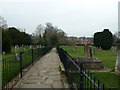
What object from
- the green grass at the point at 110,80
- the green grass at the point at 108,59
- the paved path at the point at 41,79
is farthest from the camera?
the green grass at the point at 108,59

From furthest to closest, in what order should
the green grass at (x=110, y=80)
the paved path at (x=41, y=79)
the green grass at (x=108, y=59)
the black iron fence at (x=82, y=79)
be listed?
the green grass at (x=108, y=59)
the green grass at (x=110, y=80)
the paved path at (x=41, y=79)
the black iron fence at (x=82, y=79)

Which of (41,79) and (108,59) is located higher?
(41,79)

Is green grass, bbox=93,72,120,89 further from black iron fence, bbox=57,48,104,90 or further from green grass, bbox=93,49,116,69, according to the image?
green grass, bbox=93,49,116,69

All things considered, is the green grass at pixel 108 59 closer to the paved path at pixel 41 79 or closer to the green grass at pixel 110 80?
the green grass at pixel 110 80

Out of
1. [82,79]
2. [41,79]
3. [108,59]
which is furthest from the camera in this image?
[108,59]

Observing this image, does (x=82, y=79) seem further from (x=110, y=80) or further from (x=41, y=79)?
(x=110, y=80)

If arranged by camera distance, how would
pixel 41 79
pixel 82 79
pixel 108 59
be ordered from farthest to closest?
pixel 108 59, pixel 41 79, pixel 82 79

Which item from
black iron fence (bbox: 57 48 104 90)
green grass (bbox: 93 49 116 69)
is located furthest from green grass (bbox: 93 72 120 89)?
green grass (bbox: 93 49 116 69)

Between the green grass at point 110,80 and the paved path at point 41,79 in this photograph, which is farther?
the green grass at point 110,80

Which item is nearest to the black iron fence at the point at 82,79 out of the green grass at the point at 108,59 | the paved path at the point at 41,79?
the paved path at the point at 41,79

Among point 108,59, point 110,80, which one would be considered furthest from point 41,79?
point 108,59

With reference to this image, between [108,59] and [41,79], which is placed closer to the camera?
[41,79]

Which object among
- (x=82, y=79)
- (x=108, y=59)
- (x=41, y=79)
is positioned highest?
(x=82, y=79)

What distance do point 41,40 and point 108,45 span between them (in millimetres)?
21308
